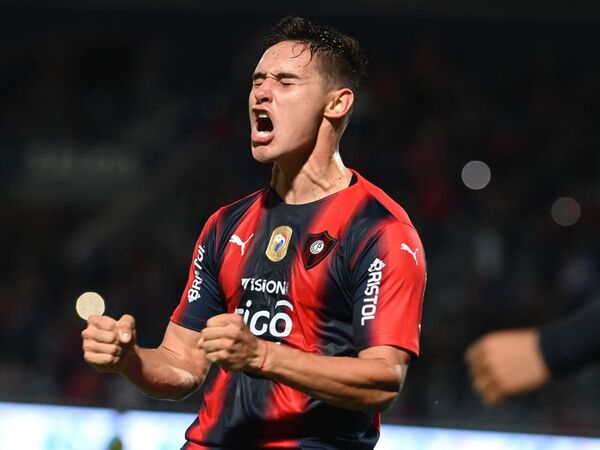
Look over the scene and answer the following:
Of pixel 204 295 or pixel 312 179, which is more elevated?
pixel 312 179

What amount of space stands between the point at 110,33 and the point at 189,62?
1002mm

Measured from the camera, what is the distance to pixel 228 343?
10.3ft

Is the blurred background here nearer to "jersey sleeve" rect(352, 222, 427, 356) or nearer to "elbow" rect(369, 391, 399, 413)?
"jersey sleeve" rect(352, 222, 427, 356)

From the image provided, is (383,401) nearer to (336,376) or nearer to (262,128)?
(336,376)

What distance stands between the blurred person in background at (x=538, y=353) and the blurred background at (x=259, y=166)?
5790 mm

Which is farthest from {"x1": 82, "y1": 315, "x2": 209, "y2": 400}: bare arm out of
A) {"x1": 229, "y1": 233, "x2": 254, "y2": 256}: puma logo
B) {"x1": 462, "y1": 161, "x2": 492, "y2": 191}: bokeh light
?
{"x1": 462, "y1": 161, "x2": 492, "y2": 191}: bokeh light

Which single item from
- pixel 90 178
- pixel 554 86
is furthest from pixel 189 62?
pixel 554 86

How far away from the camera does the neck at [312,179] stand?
157 inches

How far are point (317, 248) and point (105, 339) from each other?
75 cm

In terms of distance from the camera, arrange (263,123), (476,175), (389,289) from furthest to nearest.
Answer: (476,175) → (263,123) → (389,289)

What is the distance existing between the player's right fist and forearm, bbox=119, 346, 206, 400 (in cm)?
15

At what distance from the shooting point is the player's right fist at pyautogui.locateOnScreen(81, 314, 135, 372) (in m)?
3.44

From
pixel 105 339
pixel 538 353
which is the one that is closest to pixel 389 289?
pixel 105 339

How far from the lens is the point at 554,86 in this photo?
476 inches
